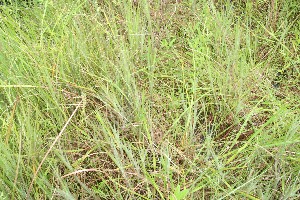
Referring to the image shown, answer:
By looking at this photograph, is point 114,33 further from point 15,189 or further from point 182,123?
point 15,189

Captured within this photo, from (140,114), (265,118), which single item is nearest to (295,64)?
(265,118)

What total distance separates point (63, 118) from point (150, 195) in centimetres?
52

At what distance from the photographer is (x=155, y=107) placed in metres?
1.63

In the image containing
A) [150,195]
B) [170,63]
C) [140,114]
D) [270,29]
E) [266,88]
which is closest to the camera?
[150,195]

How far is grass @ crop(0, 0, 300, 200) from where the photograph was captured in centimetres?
129

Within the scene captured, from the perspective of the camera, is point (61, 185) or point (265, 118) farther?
point (265, 118)

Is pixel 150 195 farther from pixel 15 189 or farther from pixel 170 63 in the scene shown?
pixel 170 63

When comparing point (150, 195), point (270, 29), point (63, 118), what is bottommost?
point (150, 195)

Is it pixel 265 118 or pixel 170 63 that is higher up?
pixel 170 63

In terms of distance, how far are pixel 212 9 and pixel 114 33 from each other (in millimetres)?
580

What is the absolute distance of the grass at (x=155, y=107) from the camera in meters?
1.29

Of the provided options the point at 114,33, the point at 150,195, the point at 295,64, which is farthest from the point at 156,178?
the point at 295,64

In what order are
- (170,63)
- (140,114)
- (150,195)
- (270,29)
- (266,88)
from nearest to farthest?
1. (150,195)
2. (140,114)
3. (266,88)
4. (170,63)
5. (270,29)

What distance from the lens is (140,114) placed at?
1.51 metres
